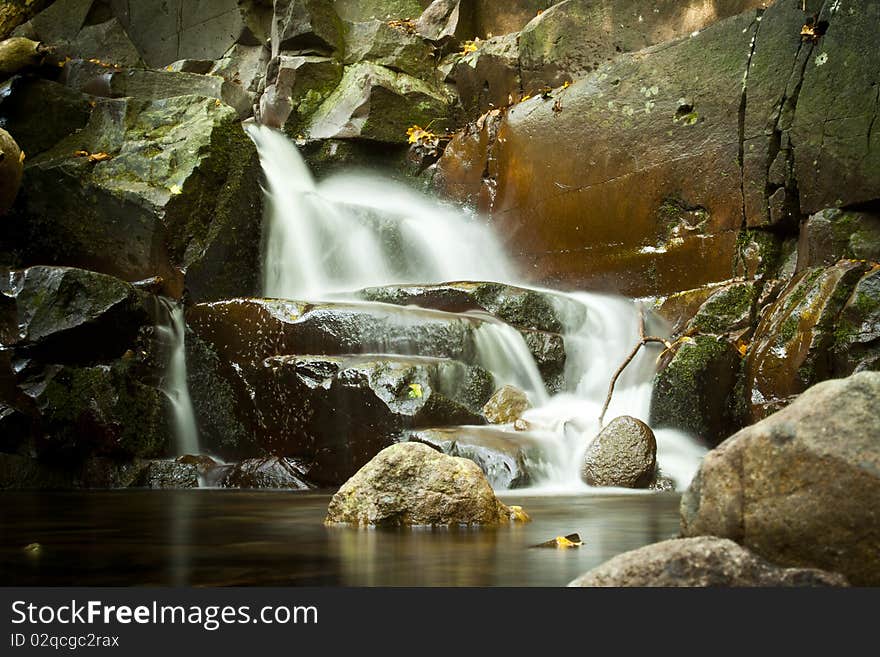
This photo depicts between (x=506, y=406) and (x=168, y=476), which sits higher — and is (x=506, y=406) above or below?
above

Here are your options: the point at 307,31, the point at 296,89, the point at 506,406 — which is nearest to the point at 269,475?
the point at 506,406

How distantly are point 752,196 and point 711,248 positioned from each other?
2.29 ft

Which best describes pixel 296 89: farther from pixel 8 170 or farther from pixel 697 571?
pixel 697 571

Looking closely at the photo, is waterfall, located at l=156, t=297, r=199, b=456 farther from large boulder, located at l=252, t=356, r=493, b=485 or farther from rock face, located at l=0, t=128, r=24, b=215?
rock face, located at l=0, t=128, r=24, b=215

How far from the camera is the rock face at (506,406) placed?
24.9 feet

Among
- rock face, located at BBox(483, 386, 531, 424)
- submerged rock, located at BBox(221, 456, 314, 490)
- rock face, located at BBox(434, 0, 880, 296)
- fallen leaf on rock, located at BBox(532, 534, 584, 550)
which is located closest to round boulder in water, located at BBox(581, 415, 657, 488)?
rock face, located at BBox(483, 386, 531, 424)

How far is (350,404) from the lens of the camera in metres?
7.25

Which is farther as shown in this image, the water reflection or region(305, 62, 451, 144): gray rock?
region(305, 62, 451, 144): gray rock

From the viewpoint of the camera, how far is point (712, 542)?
2270mm

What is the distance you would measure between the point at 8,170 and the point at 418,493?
6.49m

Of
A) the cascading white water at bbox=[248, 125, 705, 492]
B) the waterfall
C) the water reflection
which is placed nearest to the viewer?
the water reflection

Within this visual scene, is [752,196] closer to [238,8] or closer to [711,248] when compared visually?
[711,248]

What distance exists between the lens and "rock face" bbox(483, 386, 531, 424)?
24.9ft

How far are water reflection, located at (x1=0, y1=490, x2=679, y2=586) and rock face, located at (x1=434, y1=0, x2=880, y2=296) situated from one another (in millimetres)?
4868
